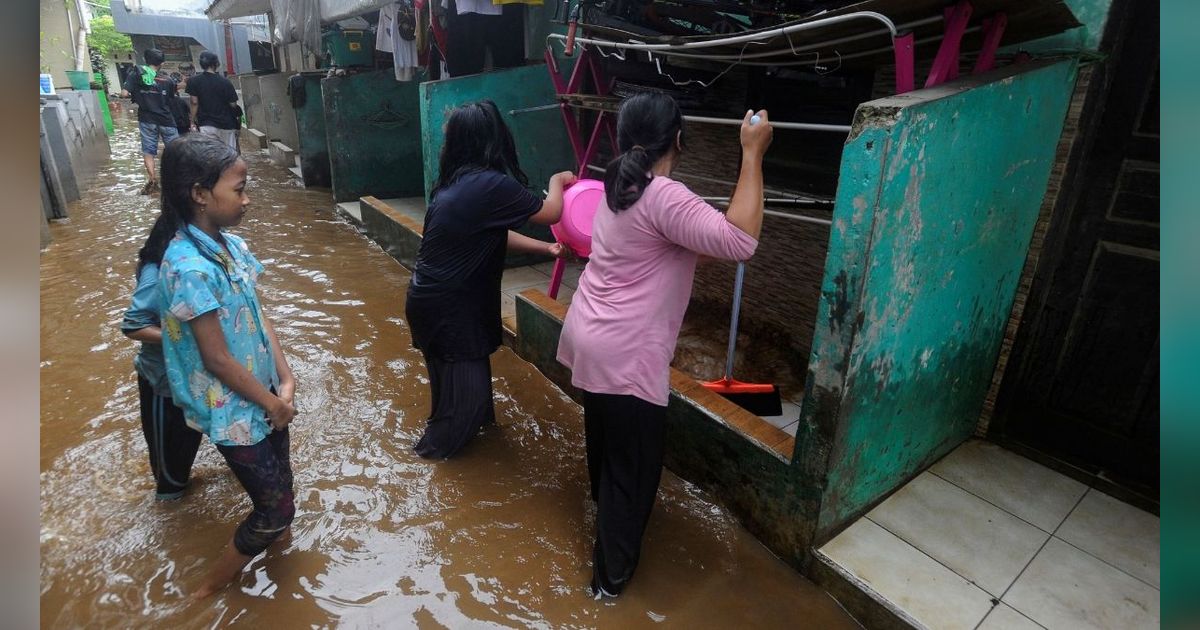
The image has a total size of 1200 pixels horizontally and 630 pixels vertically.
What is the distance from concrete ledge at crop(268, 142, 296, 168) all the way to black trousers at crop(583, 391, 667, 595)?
1104 centimetres

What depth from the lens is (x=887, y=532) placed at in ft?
8.83

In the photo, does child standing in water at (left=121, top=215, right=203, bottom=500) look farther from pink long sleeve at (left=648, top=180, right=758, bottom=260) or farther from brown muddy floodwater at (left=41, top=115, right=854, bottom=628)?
pink long sleeve at (left=648, top=180, right=758, bottom=260)

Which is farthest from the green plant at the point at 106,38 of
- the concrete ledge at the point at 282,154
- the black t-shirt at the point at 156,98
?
the black t-shirt at the point at 156,98

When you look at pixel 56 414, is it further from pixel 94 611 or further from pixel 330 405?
pixel 94 611

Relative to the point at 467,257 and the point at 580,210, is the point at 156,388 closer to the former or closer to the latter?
the point at 467,257

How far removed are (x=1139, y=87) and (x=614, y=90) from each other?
9.88 ft

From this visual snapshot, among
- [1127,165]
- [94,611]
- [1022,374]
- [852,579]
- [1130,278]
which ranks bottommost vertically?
[94,611]

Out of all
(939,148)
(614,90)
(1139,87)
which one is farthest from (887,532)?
(614,90)

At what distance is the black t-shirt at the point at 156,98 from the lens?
8906mm

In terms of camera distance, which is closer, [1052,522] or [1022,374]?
[1052,522]

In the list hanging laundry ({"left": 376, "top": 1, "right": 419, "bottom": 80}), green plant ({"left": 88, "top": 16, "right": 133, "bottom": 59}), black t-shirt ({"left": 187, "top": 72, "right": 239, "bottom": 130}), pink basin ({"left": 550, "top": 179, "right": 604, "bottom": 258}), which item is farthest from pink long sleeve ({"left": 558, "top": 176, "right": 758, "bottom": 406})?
green plant ({"left": 88, "top": 16, "right": 133, "bottom": 59})

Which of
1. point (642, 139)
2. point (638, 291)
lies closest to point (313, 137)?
point (642, 139)

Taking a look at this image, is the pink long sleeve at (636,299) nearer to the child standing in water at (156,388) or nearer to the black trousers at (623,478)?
the black trousers at (623,478)

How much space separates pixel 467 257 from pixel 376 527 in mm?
1319
